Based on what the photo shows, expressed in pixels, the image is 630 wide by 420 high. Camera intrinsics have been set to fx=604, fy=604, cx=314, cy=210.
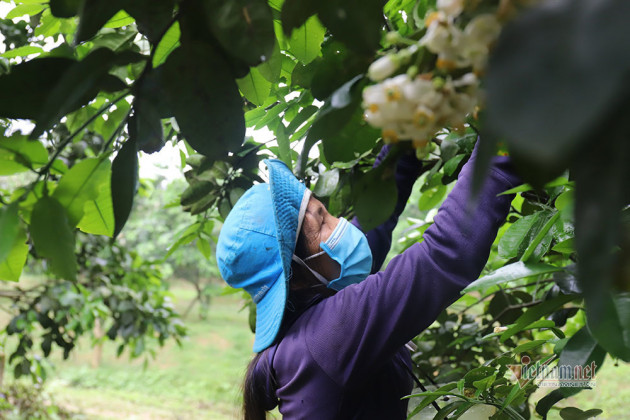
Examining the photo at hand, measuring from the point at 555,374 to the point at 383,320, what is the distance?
0.75 feet

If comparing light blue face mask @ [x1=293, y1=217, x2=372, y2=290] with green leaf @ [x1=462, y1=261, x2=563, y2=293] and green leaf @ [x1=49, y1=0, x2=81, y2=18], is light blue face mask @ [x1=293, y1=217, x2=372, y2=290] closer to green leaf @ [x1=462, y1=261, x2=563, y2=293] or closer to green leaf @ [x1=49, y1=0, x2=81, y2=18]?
green leaf @ [x1=462, y1=261, x2=563, y2=293]

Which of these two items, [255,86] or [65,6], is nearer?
[65,6]

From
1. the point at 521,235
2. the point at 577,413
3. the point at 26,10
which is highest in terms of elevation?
the point at 26,10

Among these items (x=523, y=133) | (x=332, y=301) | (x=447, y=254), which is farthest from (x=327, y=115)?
(x=332, y=301)

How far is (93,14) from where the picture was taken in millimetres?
334

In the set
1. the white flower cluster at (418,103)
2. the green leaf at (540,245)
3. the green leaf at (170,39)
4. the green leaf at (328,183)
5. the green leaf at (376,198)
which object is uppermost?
the green leaf at (170,39)

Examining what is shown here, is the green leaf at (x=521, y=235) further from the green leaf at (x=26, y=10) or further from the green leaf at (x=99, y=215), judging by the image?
the green leaf at (x=26, y=10)

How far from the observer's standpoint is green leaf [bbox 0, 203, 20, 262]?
32cm

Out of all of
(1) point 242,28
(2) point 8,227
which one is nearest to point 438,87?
(1) point 242,28

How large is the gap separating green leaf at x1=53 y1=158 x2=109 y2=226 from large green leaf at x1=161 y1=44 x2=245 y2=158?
100 mm

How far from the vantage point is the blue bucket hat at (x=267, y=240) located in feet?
3.18

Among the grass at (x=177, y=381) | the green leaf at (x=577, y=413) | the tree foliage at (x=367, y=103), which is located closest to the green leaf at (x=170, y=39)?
the tree foliage at (x=367, y=103)

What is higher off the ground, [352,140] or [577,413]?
[352,140]

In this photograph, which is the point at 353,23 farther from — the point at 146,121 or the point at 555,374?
the point at 555,374
